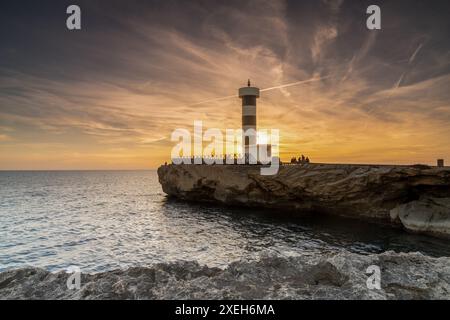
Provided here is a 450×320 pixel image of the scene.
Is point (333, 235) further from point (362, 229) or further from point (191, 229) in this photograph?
point (191, 229)

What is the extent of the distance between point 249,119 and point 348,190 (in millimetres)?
18963

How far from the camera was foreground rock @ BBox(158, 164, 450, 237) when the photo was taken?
70.2ft

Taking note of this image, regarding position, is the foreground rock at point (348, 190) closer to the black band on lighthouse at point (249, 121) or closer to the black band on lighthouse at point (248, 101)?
the black band on lighthouse at point (249, 121)

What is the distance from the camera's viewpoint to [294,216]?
28422 mm

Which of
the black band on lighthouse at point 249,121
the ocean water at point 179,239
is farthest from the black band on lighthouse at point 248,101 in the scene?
the ocean water at point 179,239

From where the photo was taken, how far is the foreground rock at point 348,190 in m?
21.4

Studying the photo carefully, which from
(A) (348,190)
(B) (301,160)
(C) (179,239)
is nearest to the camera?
(C) (179,239)

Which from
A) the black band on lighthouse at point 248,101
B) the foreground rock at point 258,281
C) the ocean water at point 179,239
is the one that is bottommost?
the ocean water at point 179,239

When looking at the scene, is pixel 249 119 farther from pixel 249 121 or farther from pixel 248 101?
pixel 248 101

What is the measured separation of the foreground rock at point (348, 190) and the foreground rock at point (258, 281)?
59.0 ft

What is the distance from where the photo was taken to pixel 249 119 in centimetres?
4012

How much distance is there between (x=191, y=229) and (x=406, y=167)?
18.6 metres

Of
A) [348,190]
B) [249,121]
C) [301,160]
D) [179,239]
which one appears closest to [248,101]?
[249,121]
